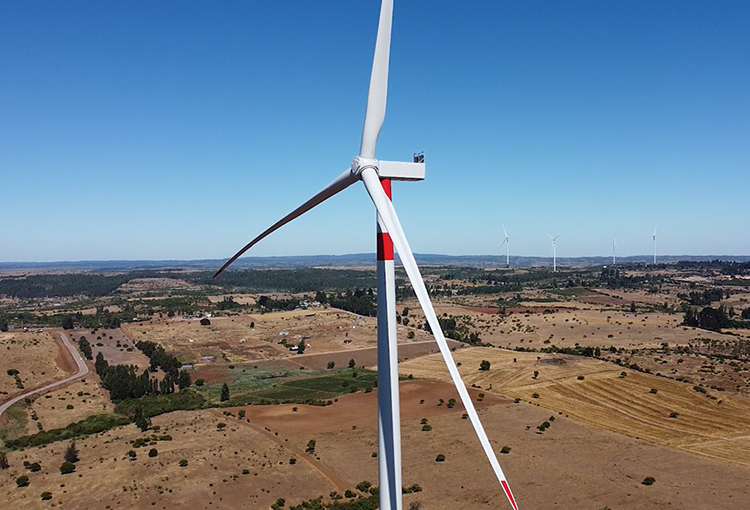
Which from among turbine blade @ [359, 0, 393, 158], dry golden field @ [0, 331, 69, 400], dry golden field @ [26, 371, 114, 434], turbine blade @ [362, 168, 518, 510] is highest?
turbine blade @ [359, 0, 393, 158]

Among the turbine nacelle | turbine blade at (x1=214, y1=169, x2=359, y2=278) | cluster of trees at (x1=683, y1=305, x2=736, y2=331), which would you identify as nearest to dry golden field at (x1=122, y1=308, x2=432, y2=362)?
cluster of trees at (x1=683, y1=305, x2=736, y2=331)

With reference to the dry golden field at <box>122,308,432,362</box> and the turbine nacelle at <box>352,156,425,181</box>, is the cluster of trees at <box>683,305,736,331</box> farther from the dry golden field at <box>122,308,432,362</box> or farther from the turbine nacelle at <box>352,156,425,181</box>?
the turbine nacelle at <box>352,156,425,181</box>

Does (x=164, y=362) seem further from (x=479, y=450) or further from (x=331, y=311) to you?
→ (x=331, y=311)

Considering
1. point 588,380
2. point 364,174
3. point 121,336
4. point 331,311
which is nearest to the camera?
point 364,174

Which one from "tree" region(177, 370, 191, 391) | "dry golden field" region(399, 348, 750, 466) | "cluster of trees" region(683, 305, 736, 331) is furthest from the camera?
"cluster of trees" region(683, 305, 736, 331)

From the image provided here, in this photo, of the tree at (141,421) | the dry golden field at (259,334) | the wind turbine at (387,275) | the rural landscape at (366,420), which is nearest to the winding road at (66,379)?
the rural landscape at (366,420)

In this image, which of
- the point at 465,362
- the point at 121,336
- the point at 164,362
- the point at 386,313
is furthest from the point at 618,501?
the point at 121,336
